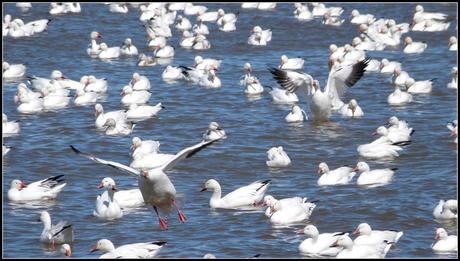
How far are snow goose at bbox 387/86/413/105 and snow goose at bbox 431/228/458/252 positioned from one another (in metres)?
9.63

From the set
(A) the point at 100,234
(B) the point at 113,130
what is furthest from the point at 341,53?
(A) the point at 100,234

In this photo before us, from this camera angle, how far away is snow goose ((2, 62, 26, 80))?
28.8 meters

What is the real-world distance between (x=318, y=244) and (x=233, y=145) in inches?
262

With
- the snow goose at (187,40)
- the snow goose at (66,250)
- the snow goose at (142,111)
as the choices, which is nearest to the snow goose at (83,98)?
the snow goose at (142,111)

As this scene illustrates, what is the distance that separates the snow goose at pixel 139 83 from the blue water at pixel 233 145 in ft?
1.05

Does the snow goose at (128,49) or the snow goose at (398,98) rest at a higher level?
the snow goose at (398,98)

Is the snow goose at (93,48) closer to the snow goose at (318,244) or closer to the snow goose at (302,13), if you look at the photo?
the snow goose at (302,13)

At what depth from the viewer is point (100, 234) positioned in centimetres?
1748

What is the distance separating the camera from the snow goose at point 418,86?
88.5ft

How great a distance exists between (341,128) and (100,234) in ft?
25.5

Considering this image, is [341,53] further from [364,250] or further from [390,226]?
[364,250]

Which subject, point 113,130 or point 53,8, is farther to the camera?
point 53,8

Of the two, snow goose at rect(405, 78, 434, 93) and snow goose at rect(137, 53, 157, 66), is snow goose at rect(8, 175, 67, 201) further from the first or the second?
snow goose at rect(137, 53, 157, 66)

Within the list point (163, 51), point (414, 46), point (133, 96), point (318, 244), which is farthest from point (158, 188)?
point (414, 46)
